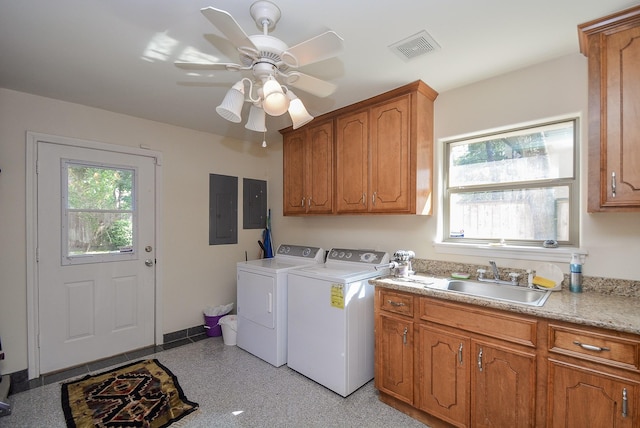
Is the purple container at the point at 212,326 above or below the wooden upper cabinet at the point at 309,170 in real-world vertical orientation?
below

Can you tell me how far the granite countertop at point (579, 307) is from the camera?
4.36ft

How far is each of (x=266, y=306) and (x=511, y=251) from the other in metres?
2.06

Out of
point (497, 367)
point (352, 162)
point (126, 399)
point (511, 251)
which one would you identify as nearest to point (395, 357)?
point (497, 367)

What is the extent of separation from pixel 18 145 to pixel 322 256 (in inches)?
109

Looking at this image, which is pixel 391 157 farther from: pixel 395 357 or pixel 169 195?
pixel 169 195

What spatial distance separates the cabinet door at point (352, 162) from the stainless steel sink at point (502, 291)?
0.97 meters

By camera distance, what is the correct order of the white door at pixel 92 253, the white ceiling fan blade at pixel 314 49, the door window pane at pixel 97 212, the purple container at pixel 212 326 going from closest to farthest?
the white ceiling fan blade at pixel 314 49 < the white door at pixel 92 253 < the door window pane at pixel 97 212 < the purple container at pixel 212 326

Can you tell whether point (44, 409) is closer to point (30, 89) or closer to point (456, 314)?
point (30, 89)

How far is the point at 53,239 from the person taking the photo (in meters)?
2.57

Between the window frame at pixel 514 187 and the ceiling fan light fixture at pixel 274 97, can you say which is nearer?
the ceiling fan light fixture at pixel 274 97

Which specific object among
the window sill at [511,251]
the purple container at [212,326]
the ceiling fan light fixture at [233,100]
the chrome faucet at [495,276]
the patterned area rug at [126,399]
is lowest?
the patterned area rug at [126,399]

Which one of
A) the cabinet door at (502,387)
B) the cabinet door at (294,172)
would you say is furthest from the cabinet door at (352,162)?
the cabinet door at (502,387)

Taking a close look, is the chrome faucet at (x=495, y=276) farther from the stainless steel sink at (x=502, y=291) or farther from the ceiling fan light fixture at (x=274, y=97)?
the ceiling fan light fixture at (x=274, y=97)

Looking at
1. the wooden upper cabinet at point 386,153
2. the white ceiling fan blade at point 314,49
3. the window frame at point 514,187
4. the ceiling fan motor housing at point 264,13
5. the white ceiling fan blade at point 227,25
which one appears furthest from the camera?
the wooden upper cabinet at point 386,153
